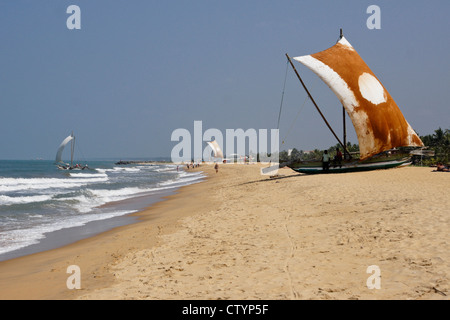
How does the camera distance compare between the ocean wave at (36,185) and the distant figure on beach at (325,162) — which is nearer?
the distant figure on beach at (325,162)

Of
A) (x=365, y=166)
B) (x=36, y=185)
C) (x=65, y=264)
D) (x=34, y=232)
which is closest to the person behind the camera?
(x=65, y=264)

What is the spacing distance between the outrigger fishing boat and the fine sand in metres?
10.7

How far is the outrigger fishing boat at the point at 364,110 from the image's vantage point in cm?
2219

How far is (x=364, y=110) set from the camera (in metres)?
22.1

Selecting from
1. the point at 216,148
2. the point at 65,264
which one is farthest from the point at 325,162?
the point at 216,148

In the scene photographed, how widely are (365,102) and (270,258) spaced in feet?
59.9

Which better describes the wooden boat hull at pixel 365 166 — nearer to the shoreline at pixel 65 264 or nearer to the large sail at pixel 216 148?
the shoreline at pixel 65 264

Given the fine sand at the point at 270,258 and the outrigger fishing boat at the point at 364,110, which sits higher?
the outrigger fishing boat at the point at 364,110

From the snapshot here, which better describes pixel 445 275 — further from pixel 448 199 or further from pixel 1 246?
pixel 1 246

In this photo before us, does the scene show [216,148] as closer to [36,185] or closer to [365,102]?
[36,185]

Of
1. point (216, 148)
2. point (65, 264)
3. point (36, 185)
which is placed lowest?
point (36, 185)

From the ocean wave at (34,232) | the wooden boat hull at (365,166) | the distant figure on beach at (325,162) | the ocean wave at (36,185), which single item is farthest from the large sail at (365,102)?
the ocean wave at (36,185)

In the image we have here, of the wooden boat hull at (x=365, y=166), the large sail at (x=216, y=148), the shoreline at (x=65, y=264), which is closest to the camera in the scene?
the shoreline at (x=65, y=264)
